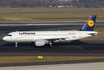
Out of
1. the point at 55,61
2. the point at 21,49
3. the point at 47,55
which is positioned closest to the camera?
the point at 55,61

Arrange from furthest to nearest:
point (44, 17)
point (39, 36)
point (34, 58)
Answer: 1. point (44, 17)
2. point (39, 36)
3. point (34, 58)

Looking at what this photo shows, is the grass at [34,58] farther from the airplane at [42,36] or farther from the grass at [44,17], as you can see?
the grass at [44,17]

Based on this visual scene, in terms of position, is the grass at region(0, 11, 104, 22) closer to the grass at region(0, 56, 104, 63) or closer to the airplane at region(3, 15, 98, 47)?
the airplane at region(3, 15, 98, 47)

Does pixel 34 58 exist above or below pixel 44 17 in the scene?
below

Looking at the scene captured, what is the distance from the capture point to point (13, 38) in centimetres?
3988

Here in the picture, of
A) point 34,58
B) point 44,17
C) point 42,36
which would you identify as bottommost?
point 34,58

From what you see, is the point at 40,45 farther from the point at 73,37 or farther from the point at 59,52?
the point at 73,37

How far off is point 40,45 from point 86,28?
43.7 ft

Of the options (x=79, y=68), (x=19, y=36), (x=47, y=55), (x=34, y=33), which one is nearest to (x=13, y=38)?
(x=19, y=36)

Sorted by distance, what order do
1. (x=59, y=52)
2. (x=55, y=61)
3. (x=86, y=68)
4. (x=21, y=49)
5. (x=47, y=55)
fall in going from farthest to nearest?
(x=21, y=49) → (x=59, y=52) → (x=47, y=55) → (x=55, y=61) → (x=86, y=68)

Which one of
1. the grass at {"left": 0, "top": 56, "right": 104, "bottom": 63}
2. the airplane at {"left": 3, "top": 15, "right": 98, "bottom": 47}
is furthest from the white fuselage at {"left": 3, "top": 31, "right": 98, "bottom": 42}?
the grass at {"left": 0, "top": 56, "right": 104, "bottom": 63}

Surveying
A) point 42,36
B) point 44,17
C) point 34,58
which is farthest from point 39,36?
point 44,17

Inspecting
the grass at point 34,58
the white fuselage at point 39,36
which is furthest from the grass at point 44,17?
the grass at point 34,58

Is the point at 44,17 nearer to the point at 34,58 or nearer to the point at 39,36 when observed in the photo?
the point at 39,36
